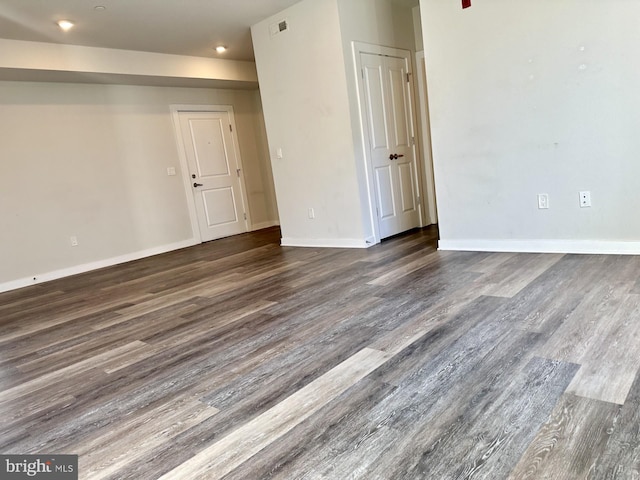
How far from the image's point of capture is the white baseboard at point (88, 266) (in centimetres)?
464

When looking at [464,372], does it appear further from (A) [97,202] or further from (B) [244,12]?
(A) [97,202]

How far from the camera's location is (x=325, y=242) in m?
4.78

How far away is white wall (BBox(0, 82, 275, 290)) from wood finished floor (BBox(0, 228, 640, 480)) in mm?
1666

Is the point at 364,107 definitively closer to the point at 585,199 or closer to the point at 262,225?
the point at 585,199

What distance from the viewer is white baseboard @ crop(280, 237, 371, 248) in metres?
4.50

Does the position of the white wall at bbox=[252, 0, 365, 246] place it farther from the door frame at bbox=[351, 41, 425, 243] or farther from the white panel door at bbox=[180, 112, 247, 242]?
the white panel door at bbox=[180, 112, 247, 242]

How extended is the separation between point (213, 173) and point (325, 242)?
8.32 ft

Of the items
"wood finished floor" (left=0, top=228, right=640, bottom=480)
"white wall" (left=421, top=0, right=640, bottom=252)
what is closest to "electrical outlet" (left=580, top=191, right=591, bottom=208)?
"white wall" (left=421, top=0, right=640, bottom=252)

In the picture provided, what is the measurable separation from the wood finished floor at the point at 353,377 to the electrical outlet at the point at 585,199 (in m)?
0.39

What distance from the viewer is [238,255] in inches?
194

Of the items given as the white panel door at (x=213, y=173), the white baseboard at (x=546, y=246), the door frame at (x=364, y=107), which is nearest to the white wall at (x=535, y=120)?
the white baseboard at (x=546, y=246)

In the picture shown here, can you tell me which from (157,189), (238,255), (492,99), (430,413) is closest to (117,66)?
(157,189)

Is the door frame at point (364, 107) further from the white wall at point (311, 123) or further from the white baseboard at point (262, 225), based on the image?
the white baseboard at point (262, 225)

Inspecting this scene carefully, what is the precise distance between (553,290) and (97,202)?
16.3ft
